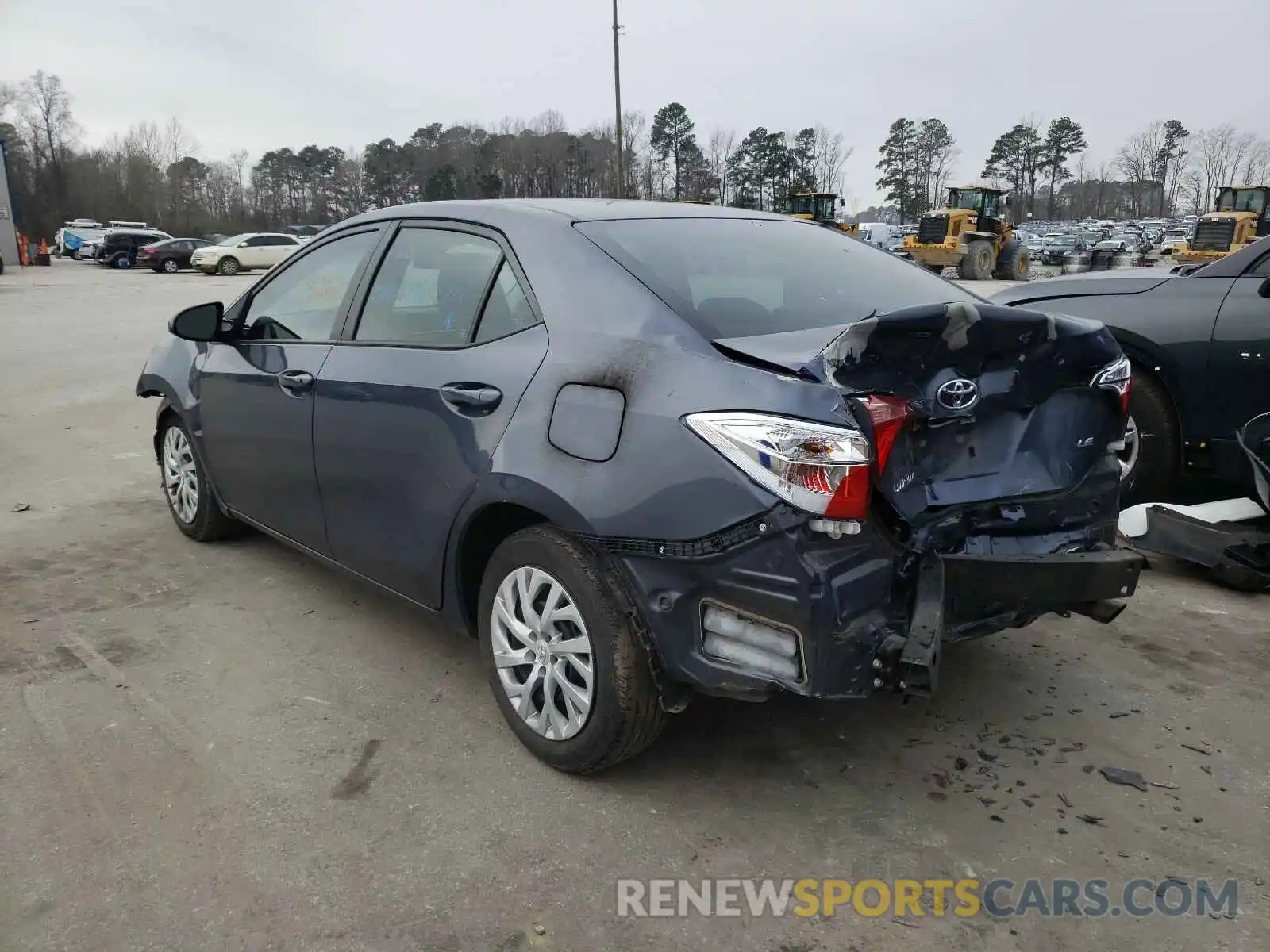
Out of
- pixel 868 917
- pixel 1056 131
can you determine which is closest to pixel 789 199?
pixel 868 917

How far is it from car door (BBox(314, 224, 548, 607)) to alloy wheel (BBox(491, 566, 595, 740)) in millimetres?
346

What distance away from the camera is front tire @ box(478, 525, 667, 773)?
2.57m

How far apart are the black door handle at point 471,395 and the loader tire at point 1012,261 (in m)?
32.7

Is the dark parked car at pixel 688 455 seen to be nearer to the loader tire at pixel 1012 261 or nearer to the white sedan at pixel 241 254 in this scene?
the loader tire at pixel 1012 261

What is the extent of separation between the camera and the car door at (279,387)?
12.1 ft

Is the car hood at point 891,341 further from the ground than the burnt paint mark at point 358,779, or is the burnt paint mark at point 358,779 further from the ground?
the car hood at point 891,341

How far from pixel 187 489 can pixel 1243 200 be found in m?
37.4

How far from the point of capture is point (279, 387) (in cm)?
382

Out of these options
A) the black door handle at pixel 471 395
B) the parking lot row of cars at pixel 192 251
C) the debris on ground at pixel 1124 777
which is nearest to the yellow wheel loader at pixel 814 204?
the parking lot row of cars at pixel 192 251

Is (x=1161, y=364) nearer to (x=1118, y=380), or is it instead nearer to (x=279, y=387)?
(x=1118, y=380)

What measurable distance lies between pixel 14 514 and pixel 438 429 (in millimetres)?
3897

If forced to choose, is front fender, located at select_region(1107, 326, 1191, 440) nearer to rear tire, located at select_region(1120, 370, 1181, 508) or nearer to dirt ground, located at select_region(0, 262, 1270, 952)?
rear tire, located at select_region(1120, 370, 1181, 508)

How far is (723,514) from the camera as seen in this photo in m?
2.31

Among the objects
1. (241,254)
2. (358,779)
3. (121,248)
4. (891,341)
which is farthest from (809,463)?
(121,248)
